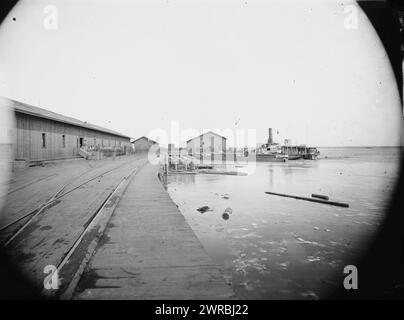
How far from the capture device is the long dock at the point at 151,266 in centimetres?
353

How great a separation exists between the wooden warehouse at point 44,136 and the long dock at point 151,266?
59.2ft

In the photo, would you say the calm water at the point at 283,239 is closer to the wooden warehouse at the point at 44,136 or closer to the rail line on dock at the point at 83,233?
the rail line on dock at the point at 83,233

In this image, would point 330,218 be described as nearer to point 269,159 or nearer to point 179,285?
point 179,285

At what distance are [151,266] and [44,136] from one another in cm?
2405

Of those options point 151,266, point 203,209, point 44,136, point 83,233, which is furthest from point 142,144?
point 151,266

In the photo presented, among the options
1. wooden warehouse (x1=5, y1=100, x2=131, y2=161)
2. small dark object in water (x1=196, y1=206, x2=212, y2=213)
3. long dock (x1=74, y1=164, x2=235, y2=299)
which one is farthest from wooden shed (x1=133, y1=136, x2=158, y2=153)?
long dock (x1=74, y1=164, x2=235, y2=299)

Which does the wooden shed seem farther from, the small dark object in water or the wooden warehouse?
the small dark object in water

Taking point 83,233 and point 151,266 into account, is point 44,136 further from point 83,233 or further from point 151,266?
point 151,266

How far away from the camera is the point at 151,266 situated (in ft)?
14.0

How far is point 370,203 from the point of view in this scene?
1408 centimetres

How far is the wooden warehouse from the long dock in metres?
18.0

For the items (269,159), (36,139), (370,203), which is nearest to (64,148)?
(36,139)

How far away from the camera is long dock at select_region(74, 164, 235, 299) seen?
353 cm

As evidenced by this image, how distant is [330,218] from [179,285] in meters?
9.71
